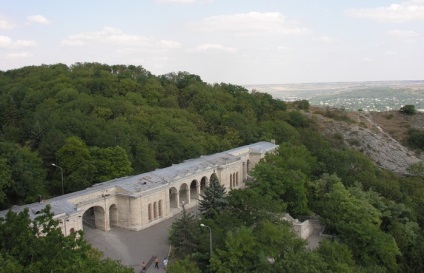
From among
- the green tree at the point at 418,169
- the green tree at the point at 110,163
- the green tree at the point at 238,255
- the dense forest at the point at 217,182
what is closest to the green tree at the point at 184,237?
the dense forest at the point at 217,182

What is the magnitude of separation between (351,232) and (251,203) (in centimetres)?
1092

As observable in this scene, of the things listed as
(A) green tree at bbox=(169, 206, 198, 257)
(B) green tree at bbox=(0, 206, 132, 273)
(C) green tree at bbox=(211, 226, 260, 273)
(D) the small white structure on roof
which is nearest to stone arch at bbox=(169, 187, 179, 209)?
(D) the small white structure on roof

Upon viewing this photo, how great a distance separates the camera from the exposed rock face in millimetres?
78312

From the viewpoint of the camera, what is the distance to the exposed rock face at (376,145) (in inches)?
3083

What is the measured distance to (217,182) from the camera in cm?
3534

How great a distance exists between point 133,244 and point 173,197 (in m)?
11.3

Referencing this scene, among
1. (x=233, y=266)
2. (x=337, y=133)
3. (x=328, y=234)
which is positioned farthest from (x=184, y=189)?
(x=337, y=133)

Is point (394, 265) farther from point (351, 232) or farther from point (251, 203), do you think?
point (251, 203)

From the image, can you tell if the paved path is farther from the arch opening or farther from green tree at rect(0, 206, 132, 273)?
green tree at rect(0, 206, 132, 273)

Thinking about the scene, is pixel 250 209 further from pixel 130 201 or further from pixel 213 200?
pixel 130 201

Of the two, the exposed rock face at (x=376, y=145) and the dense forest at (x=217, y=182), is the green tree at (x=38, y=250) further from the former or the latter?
the exposed rock face at (x=376, y=145)

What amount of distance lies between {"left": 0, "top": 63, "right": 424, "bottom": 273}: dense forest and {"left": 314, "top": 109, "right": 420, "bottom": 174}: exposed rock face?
13185mm

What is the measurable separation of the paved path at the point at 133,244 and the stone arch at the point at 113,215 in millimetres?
779

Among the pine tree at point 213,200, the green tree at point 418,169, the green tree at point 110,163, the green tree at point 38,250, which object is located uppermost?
the green tree at point 38,250
